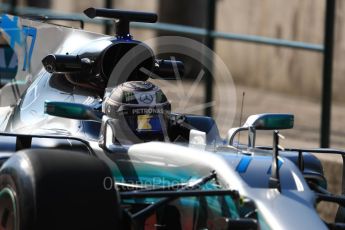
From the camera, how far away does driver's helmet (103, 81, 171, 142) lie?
719 centimetres

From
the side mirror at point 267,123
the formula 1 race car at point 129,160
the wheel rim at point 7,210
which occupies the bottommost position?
the wheel rim at point 7,210

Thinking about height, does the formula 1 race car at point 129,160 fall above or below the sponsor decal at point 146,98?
below

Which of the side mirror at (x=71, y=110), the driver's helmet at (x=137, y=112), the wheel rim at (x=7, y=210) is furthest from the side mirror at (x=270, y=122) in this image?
the wheel rim at (x=7, y=210)

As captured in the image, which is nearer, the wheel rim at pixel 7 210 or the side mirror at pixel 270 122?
the wheel rim at pixel 7 210

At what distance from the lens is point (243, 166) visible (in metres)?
6.49

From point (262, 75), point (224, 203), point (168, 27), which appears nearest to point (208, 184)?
point (224, 203)

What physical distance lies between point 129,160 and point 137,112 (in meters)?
0.45

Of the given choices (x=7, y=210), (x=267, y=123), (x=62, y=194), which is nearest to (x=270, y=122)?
(x=267, y=123)

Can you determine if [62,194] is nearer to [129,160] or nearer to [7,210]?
[7,210]

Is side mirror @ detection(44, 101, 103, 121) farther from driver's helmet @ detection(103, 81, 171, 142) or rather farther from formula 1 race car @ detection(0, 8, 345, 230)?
driver's helmet @ detection(103, 81, 171, 142)

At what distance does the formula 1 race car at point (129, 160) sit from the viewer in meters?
6.02

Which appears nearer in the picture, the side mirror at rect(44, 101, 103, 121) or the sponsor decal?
the side mirror at rect(44, 101, 103, 121)

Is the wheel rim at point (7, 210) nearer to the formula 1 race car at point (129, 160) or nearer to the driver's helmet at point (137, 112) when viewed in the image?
the formula 1 race car at point (129, 160)

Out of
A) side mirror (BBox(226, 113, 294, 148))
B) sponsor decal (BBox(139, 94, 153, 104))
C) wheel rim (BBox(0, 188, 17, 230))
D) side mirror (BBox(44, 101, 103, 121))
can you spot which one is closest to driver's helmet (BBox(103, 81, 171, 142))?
sponsor decal (BBox(139, 94, 153, 104))
